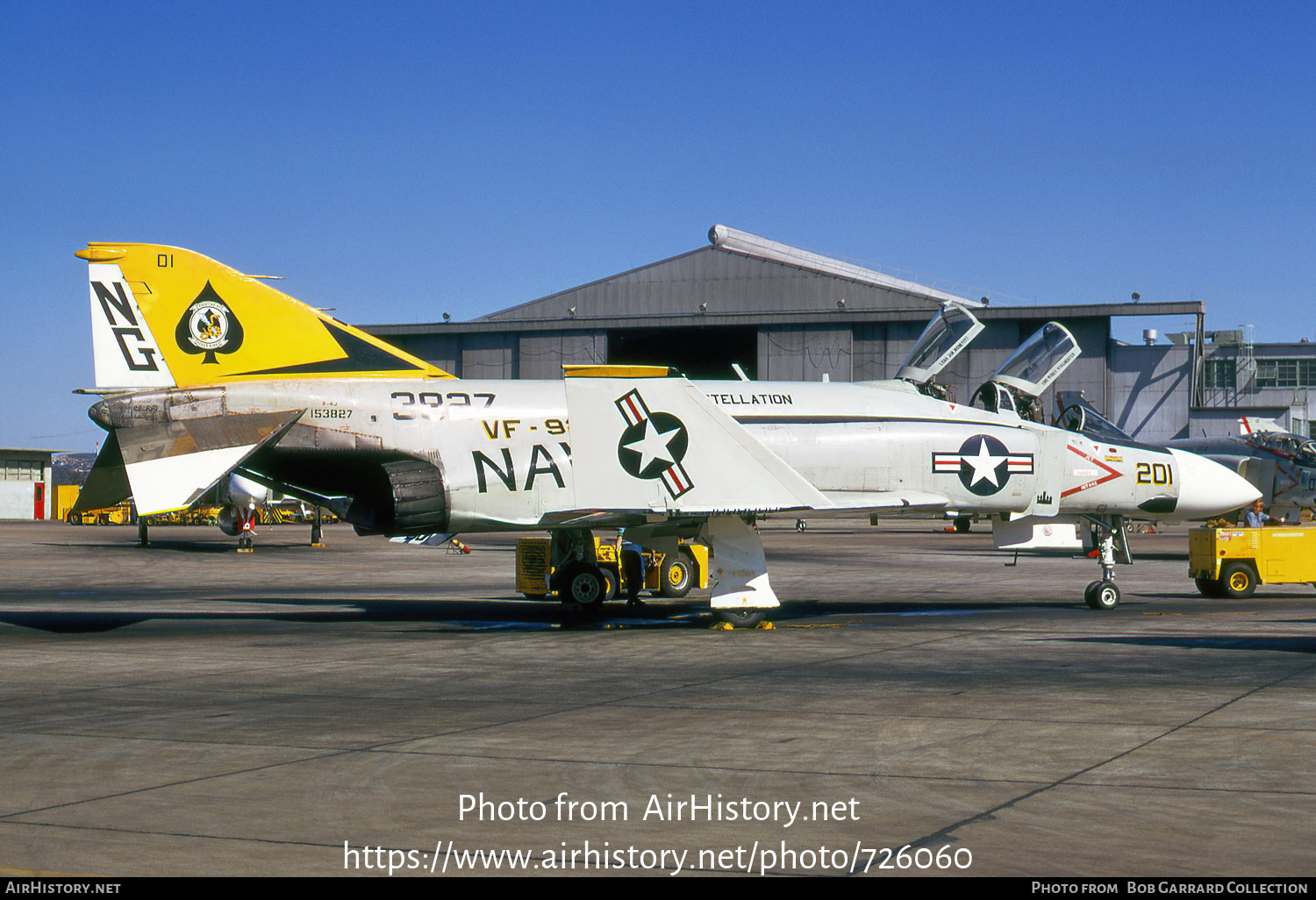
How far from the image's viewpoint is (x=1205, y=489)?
20438 mm

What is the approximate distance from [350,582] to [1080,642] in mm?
19058

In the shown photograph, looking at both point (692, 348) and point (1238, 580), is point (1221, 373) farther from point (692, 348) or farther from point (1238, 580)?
point (1238, 580)

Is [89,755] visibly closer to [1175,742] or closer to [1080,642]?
[1175,742]

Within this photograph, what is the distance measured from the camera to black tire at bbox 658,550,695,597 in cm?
2314

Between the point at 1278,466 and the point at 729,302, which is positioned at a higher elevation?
the point at 729,302

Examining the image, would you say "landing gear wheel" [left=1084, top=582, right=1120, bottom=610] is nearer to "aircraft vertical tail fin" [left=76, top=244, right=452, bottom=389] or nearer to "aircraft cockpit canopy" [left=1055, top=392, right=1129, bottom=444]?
"aircraft cockpit canopy" [left=1055, top=392, right=1129, bottom=444]

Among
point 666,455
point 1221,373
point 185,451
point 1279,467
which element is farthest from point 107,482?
point 1221,373

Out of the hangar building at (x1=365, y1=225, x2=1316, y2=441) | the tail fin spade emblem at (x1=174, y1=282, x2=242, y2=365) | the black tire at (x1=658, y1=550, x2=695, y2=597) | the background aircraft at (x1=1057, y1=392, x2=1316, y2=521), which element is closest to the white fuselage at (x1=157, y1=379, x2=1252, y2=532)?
the tail fin spade emblem at (x1=174, y1=282, x2=242, y2=365)

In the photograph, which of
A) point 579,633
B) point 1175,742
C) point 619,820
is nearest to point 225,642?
point 579,633

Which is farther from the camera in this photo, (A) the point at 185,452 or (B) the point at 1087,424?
(B) the point at 1087,424

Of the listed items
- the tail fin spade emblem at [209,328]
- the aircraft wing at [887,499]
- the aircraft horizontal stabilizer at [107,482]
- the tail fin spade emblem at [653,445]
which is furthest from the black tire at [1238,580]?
the aircraft horizontal stabilizer at [107,482]

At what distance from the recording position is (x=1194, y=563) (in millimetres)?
23625

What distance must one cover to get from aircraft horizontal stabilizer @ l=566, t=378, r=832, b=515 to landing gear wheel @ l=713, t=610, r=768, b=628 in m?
1.74

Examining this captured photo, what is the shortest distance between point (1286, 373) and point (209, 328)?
104763mm
